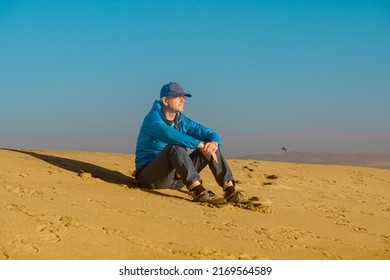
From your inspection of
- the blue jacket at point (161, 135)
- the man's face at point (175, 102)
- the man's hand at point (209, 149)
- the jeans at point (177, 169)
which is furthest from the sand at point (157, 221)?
the man's face at point (175, 102)

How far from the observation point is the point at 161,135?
5.43 m

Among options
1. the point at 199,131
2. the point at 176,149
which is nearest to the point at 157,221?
the point at 176,149

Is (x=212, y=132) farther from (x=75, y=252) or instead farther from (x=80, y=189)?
(x=75, y=252)

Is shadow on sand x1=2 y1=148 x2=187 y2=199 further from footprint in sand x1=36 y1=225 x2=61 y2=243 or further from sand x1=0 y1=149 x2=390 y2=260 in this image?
footprint in sand x1=36 y1=225 x2=61 y2=243

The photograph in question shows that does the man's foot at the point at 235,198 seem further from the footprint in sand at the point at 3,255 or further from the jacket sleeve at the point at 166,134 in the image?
the footprint in sand at the point at 3,255

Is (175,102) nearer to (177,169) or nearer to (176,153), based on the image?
(176,153)

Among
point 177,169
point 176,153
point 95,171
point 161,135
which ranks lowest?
point 95,171

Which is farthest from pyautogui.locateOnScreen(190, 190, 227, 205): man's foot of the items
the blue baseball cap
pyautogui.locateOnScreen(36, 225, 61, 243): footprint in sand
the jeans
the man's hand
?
pyautogui.locateOnScreen(36, 225, 61, 243): footprint in sand

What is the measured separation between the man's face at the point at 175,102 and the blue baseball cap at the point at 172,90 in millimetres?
64

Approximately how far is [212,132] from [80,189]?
1.79 meters

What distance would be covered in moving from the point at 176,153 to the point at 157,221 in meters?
1.12

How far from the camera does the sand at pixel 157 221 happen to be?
3494 mm

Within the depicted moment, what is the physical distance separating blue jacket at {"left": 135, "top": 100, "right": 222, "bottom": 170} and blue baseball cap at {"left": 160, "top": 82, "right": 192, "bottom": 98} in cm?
17
